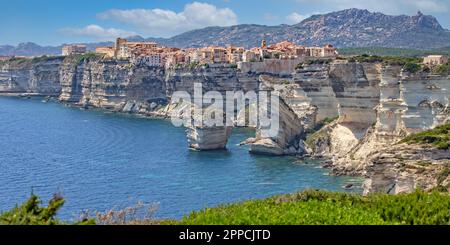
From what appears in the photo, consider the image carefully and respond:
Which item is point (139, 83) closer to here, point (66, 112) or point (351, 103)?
point (66, 112)

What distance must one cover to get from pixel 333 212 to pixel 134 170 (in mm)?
32965

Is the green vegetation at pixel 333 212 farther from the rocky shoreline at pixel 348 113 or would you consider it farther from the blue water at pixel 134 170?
the blue water at pixel 134 170

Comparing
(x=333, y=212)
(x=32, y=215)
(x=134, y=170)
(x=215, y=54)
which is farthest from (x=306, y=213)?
(x=215, y=54)

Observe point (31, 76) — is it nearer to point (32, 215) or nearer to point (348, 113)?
point (348, 113)

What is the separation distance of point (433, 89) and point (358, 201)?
1118 inches

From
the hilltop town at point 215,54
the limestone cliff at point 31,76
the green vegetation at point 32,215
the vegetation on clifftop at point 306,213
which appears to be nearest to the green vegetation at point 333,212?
the vegetation on clifftop at point 306,213

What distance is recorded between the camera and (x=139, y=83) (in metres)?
90.1

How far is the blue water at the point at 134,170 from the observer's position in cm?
3672

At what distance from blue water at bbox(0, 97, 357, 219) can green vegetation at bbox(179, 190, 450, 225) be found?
14399 millimetres

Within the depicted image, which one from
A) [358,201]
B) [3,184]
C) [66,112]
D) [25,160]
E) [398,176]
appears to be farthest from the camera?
[66,112]

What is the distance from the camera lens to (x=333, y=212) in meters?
14.1

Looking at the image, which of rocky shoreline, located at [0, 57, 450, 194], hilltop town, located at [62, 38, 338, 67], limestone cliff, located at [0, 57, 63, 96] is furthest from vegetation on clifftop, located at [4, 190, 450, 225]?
limestone cliff, located at [0, 57, 63, 96]
